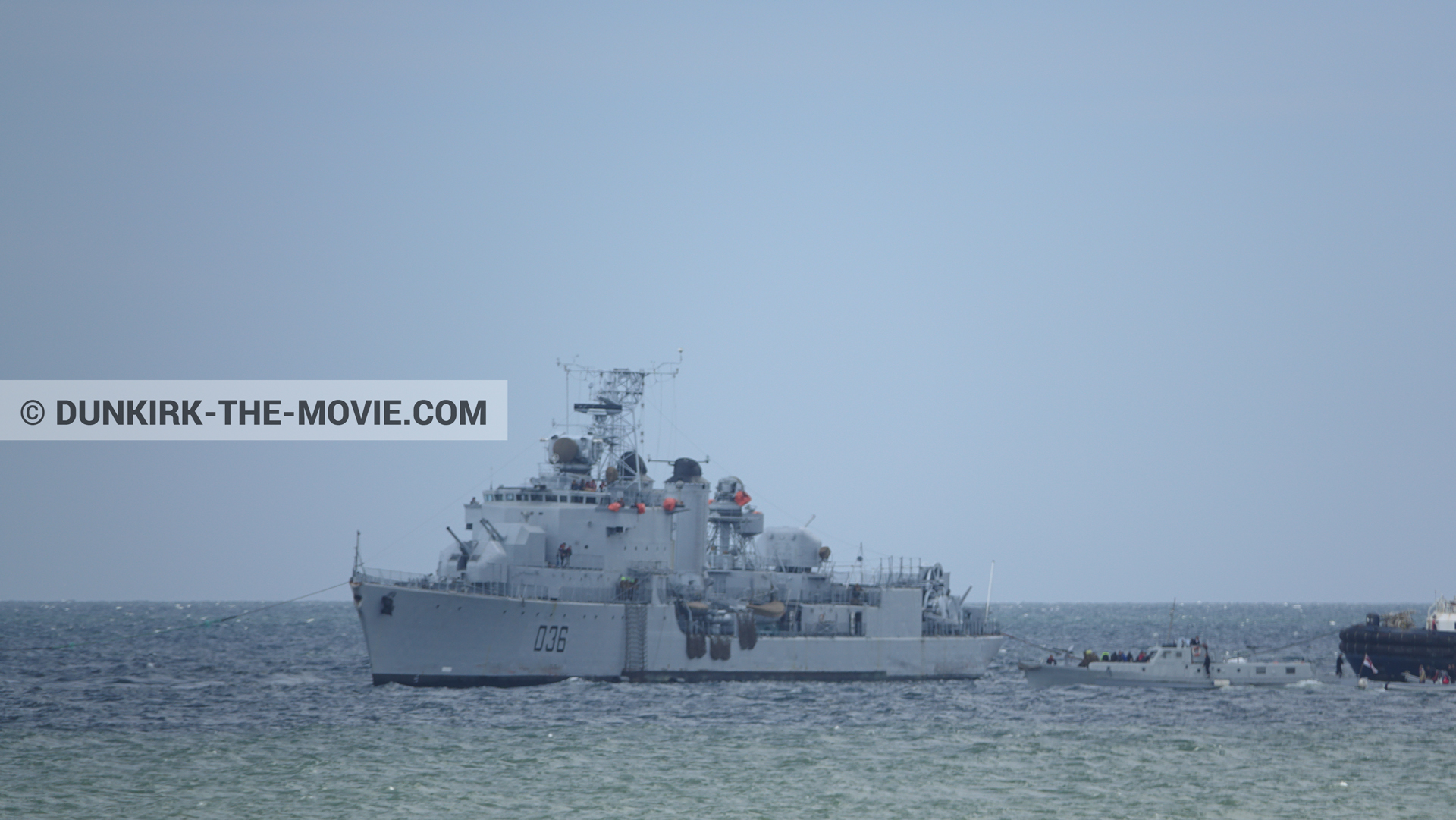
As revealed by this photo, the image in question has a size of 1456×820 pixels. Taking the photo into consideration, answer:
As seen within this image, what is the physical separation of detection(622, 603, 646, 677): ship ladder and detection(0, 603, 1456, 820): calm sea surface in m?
1.44

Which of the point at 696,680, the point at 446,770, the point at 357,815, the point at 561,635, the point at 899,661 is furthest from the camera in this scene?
the point at 899,661

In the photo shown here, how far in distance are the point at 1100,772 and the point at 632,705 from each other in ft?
61.0

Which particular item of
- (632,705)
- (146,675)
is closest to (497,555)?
(632,705)

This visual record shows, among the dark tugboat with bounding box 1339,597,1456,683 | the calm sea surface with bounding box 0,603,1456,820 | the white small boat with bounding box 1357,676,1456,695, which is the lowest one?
the white small boat with bounding box 1357,676,1456,695

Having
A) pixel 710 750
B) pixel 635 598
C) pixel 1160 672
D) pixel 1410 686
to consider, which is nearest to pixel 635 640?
pixel 635 598

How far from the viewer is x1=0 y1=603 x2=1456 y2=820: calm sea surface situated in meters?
35.5

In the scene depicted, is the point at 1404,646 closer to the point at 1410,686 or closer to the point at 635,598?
the point at 1410,686

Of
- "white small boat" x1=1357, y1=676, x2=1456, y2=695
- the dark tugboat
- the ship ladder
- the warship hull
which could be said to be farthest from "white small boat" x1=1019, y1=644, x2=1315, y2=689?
the ship ladder

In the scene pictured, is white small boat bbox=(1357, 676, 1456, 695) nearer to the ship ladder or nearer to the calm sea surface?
the calm sea surface

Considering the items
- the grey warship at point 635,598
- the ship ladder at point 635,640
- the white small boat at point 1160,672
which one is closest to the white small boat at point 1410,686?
the white small boat at point 1160,672

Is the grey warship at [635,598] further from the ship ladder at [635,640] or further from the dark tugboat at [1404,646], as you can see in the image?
the dark tugboat at [1404,646]

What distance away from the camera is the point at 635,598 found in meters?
62.1

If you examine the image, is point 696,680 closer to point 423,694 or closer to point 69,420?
point 423,694

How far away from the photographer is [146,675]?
230 feet
